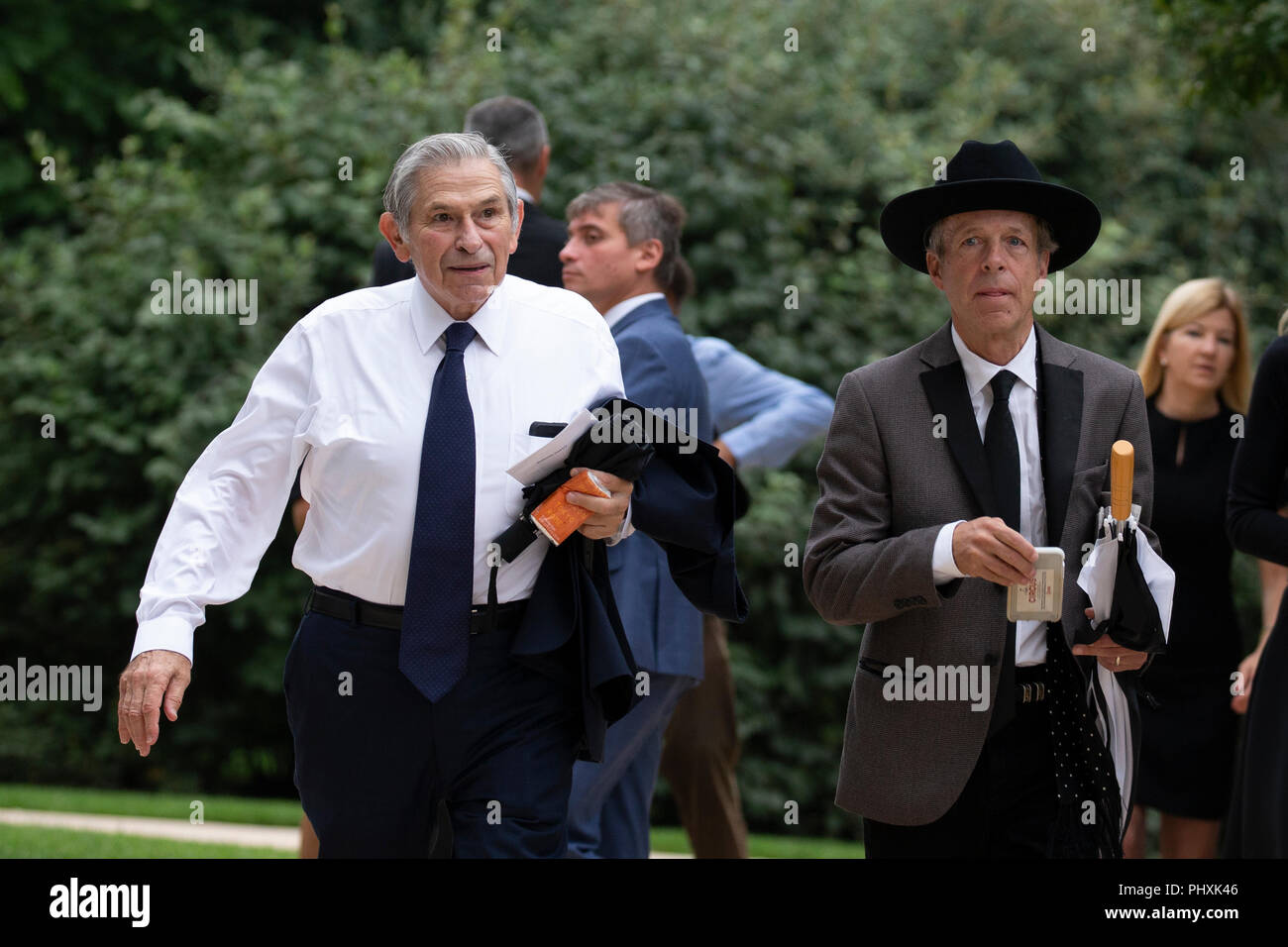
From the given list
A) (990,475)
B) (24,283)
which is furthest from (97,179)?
(990,475)

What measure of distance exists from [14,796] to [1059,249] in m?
6.71

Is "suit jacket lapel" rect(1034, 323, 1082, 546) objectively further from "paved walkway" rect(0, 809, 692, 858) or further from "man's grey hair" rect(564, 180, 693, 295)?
"paved walkway" rect(0, 809, 692, 858)

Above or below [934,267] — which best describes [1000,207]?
above

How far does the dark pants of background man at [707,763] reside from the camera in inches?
245

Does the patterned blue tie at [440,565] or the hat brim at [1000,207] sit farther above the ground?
the hat brim at [1000,207]

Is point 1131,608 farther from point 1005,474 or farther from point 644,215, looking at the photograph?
point 644,215

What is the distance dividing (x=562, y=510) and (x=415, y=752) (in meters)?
0.64

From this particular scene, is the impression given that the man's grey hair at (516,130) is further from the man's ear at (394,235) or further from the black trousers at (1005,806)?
the black trousers at (1005,806)

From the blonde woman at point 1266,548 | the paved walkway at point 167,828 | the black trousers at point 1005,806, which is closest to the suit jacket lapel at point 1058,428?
the black trousers at point 1005,806

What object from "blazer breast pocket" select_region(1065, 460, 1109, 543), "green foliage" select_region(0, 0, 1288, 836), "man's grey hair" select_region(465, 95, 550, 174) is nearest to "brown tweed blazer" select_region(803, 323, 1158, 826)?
"blazer breast pocket" select_region(1065, 460, 1109, 543)

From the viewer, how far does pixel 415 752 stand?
3.70 m

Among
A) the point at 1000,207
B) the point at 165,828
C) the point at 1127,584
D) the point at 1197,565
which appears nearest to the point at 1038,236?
the point at 1000,207

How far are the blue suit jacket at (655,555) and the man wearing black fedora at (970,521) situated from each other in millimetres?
1374

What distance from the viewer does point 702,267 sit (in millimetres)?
9891
